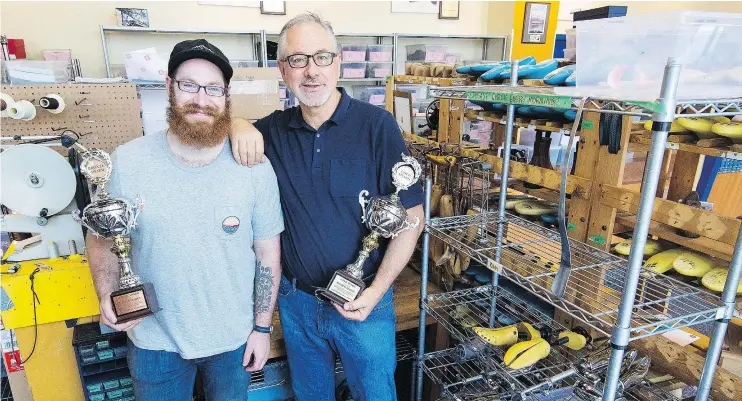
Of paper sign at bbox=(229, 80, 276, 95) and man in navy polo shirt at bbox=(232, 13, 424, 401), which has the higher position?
paper sign at bbox=(229, 80, 276, 95)

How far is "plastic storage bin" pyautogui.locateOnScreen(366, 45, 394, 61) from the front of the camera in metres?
4.95

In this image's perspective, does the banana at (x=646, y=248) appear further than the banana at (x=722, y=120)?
Yes

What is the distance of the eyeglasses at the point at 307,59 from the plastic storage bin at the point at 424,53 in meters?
3.99

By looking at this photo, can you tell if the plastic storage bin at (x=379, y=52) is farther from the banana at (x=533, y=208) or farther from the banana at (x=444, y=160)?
the banana at (x=533, y=208)

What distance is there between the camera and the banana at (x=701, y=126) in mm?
1400

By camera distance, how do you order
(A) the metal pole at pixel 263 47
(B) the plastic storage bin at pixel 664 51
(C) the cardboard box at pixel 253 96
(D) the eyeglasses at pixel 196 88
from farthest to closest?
(A) the metal pole at pixel 263 47, (C) the cardboard box at pixel 253 96, (D) the eyeglasses at pixel 196 88, (B) the plastic storage bin at pixel 664 51

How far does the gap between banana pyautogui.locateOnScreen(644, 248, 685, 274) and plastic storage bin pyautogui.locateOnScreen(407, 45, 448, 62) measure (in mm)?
4027

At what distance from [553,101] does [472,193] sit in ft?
3.34

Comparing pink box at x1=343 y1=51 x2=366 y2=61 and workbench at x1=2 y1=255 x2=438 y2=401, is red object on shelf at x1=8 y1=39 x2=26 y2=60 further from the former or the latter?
workbench at x1=2 y1=255 x2=438 y2=401

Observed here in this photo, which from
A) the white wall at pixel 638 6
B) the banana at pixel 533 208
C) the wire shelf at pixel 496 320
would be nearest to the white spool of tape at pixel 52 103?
the wire shelf at pixel 496 320

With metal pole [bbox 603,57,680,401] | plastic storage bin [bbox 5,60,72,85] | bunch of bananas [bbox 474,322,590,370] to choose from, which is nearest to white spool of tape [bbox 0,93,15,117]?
plastic storage bin [bbox 5,60,72,85]

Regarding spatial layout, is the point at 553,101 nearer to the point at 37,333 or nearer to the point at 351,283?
the point at 351,283

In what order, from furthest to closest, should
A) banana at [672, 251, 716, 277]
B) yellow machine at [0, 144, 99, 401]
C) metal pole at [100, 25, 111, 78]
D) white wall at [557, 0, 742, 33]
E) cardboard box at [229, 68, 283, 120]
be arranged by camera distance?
white wall at [557, 0, 742, 33]
metal pole at [100, 25, 111, 78]
cardboard box at [229, 68, 283, 120]
yellow machine at [0, 144, 99, 401]
banana at [672, 251, 716, 277]

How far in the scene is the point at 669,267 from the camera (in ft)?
5.16
